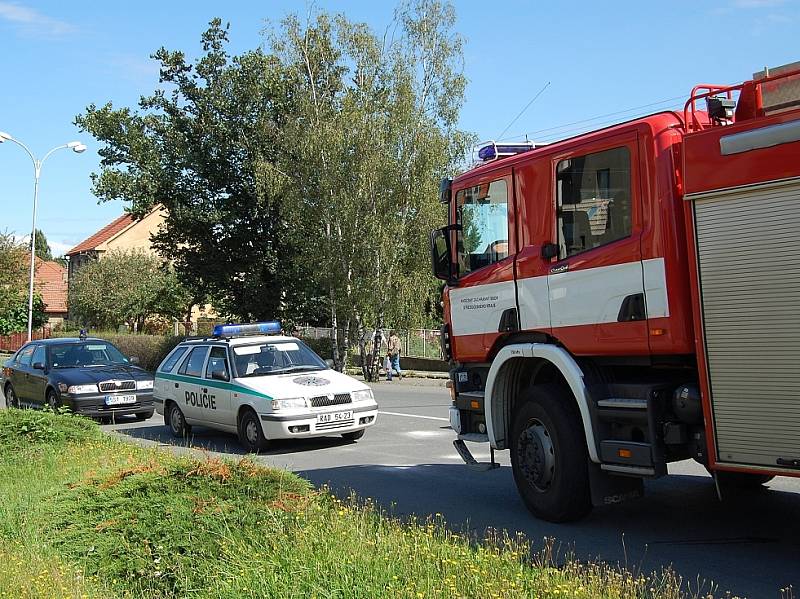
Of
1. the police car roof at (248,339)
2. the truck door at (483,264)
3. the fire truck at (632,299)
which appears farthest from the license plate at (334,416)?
the truck door at (483,264)

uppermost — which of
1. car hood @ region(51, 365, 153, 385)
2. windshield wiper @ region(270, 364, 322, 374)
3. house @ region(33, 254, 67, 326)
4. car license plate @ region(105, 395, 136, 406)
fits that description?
house @ region(33, 254, 67, 326)

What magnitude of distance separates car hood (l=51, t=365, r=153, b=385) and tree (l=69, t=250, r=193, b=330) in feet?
134

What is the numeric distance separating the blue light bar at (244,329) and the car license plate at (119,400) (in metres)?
3.59

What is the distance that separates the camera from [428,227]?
103ft

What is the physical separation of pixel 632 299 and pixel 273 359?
801 centimetres

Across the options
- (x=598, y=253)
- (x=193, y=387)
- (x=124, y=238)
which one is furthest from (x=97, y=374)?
(x=124, y=238)

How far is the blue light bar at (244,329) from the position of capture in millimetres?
14922

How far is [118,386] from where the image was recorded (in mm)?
17781

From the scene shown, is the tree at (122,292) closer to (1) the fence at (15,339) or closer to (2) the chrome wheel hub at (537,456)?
(1) the fence at (15,339)

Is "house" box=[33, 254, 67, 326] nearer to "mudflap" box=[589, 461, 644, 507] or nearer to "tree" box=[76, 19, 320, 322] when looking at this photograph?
"tree" box=[76, 19, 320, 322]

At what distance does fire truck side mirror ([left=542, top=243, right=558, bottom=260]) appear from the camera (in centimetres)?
795

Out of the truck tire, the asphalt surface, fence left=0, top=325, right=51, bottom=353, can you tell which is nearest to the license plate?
the asphalt surface

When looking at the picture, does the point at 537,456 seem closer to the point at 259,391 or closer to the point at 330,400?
the point at 330,400

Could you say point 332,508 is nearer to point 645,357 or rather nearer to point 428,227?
point 645,357
